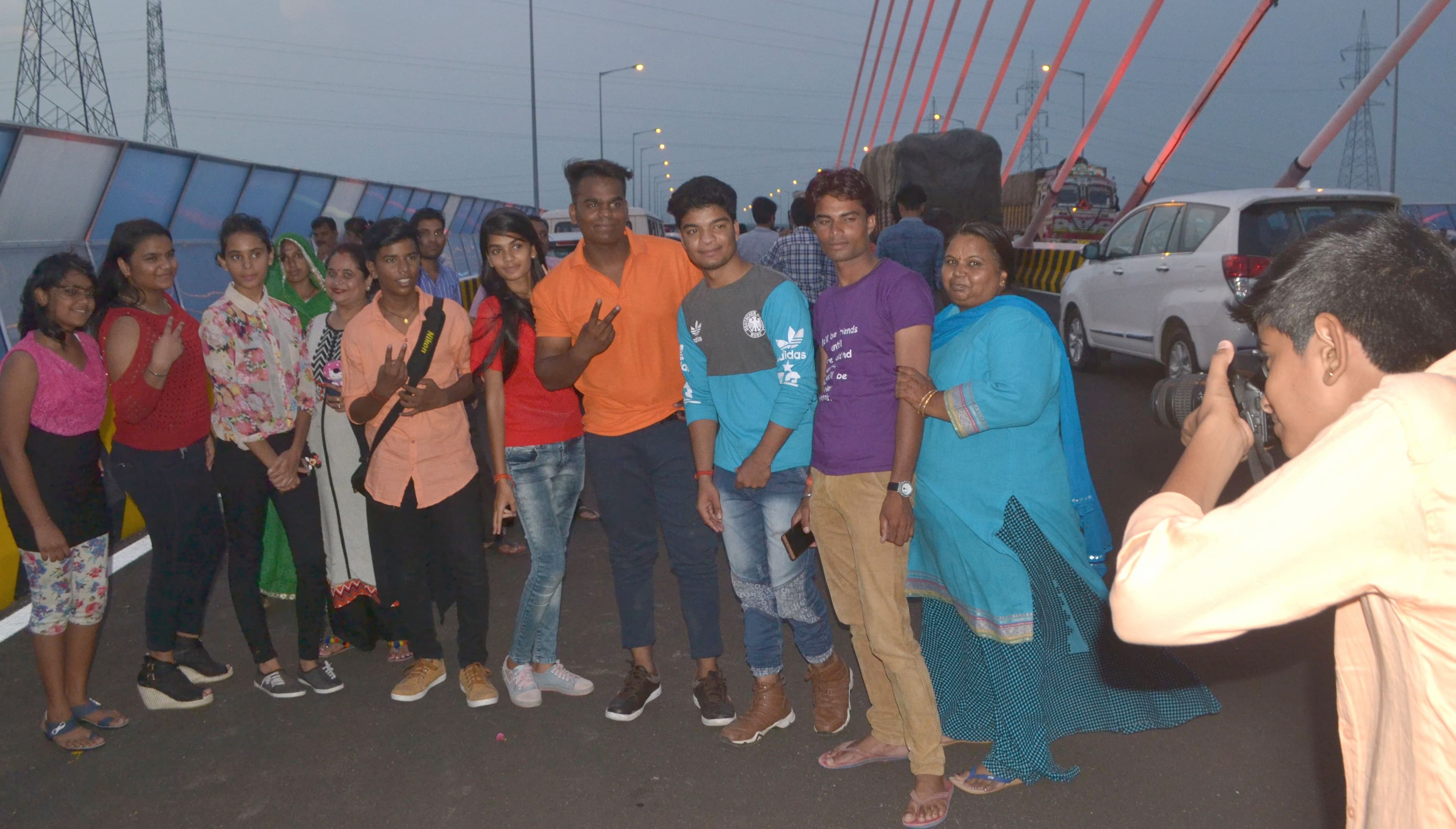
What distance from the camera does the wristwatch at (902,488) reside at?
324 centimetres

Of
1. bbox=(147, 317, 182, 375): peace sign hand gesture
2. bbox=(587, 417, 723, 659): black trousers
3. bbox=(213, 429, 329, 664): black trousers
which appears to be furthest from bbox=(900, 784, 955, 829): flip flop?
bbox=(147, 317, 182, 375): peace sign hand gesture

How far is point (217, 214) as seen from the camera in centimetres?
1480

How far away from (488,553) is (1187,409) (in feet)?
16.6

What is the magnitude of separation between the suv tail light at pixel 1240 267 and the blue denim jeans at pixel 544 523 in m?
6.09

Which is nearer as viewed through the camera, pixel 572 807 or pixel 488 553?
pixel 572 807

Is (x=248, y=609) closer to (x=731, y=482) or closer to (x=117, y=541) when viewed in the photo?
(x=731, y=482)

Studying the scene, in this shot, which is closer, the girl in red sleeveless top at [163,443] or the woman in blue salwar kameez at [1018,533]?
the woman in blue salwar kameez at [1018,533]

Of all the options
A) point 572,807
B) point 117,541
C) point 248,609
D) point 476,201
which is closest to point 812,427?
point 572,807

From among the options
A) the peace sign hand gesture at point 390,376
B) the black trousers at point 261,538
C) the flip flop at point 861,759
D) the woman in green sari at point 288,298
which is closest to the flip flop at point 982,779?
the flip flop at point 861,759

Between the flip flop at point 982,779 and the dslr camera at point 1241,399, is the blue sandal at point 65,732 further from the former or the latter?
the dslr camera at point 1241,399

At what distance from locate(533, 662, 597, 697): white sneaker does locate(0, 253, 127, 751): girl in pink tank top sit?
1589 mm

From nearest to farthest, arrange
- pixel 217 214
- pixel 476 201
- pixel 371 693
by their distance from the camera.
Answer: pixel 371 693 < pixel 217 214 < pixel 476 201

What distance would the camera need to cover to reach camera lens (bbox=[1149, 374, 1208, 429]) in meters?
1.95

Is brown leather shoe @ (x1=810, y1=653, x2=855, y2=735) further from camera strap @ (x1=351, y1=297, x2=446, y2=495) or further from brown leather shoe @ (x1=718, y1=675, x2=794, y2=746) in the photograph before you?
camera strap @ (x1=351, y1=297, x2=446, y2=495)
